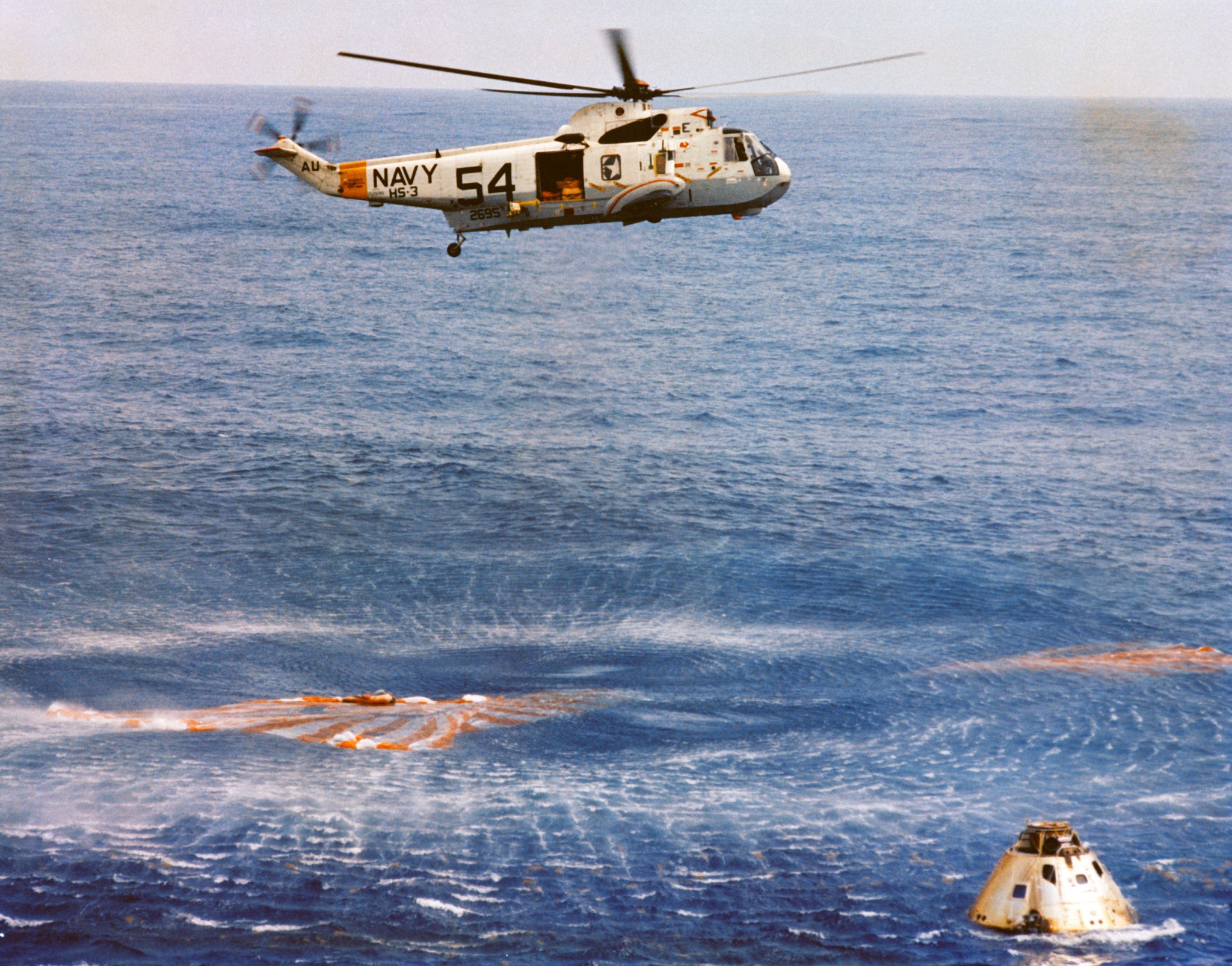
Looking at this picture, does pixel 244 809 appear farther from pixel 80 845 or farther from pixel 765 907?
pixel 765 907

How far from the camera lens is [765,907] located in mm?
66688

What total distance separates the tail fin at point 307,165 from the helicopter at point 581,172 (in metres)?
0.05

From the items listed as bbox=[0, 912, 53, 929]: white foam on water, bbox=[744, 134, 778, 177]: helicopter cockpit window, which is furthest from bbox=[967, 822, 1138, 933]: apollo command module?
bbox=[0, 912, 53, 929]: white foam on water

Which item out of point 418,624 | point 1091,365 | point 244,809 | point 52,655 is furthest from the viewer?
point 1091,365

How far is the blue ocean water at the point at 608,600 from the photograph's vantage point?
67812mm

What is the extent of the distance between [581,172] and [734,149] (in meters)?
6.79

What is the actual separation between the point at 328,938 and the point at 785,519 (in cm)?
6791

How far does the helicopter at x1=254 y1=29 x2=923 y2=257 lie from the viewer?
5241cm

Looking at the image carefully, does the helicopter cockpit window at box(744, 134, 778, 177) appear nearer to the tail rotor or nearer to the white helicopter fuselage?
the white helicopter fuselage

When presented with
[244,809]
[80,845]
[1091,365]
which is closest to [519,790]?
[244,809]

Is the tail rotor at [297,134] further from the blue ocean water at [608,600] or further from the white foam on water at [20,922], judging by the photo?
the white foam on water at [20,922]

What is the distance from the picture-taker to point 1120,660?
10131cm

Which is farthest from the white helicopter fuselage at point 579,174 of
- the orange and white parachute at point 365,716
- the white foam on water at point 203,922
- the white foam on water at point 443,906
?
the orange and white parachute at point 365,716

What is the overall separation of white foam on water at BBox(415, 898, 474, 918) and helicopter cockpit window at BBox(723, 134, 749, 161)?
38.7 m
